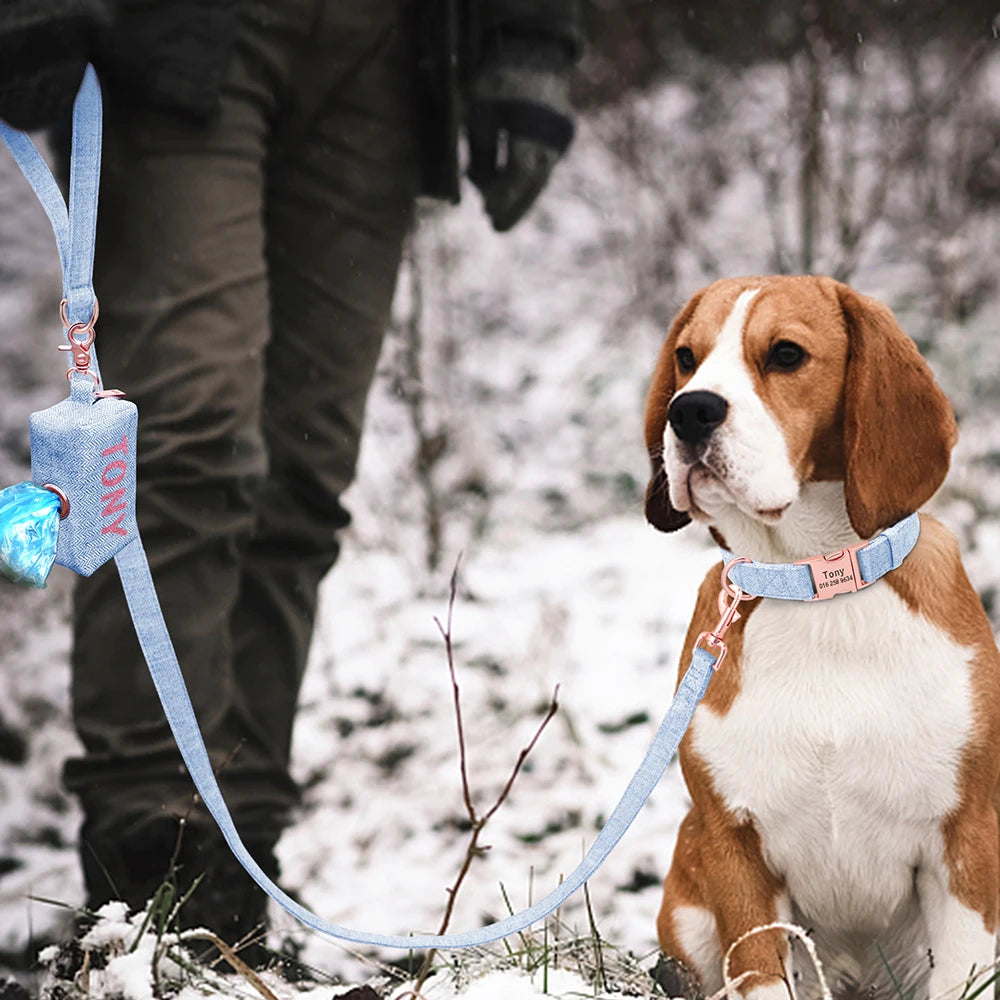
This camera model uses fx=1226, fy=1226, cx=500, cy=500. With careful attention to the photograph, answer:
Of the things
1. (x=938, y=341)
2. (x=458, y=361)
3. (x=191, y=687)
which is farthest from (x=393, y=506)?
(x=191, y=687)

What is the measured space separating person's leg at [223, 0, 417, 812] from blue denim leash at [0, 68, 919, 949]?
0.88 metres

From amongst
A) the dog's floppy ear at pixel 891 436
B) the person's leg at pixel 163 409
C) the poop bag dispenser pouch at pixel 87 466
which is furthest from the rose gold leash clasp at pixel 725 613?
the person's leg at pixel 163 409

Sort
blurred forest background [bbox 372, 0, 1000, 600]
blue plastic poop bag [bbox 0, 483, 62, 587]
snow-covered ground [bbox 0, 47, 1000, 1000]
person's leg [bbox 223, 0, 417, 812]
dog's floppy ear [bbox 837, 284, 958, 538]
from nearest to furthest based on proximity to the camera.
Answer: blue plastic poop bag [bbox 0, 483, 62, 587], dog's floppy ear [bbox 837, 284, 958, 538], person's leg [bbox 223, 0, 417, 812], snow-covered ground [bbox 0, 47, 1000, 1000], blurred forest background [bbox 372, 0, 1000, 600]

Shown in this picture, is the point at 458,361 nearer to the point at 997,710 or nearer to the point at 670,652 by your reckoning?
the point at 670,652

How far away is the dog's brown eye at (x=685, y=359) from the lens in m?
1.46

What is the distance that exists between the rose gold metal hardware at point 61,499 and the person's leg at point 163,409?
2.22 ft

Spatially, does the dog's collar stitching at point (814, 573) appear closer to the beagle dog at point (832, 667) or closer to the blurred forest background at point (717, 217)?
the beagle dog at point (832, 667)

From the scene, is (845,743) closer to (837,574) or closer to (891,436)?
(837,574)

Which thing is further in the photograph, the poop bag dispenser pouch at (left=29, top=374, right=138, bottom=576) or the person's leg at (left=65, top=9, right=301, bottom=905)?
the person's leg at (left=65, top=9, right=301, bottom=905)

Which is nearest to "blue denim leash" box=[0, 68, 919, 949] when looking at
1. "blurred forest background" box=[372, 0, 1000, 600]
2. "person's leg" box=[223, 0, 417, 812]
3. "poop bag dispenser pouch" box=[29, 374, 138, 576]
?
"poop bag dispenser pouch" box=[29, 374, 138, 576]

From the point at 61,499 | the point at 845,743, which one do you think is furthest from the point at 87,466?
the point at 845,743

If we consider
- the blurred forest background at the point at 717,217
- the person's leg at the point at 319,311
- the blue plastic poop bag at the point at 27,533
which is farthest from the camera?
the blurred forest background at the point at 717,217

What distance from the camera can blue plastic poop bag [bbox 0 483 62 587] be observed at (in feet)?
4.13

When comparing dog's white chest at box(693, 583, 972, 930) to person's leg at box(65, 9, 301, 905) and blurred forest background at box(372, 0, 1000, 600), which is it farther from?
blurred forest background at box(372, 0, 1000, 600)
